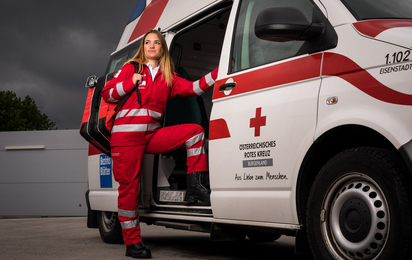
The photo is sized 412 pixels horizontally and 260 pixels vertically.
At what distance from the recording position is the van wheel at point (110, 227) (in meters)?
5.73

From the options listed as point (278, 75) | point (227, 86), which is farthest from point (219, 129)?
point (278, 75)

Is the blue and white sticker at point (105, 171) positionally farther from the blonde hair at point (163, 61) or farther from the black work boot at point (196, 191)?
the black work boot at point (196, 191)

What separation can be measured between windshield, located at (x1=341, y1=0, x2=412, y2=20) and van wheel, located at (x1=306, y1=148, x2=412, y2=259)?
86cm

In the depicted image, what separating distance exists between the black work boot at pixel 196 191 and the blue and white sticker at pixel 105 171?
4.93 feet

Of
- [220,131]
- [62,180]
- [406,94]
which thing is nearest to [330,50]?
[406,94]

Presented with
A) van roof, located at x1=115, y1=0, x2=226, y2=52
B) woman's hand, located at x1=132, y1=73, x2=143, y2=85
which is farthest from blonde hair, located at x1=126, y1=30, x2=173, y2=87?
van roof, located at x1=115, y1=0, x2=226, y2=52

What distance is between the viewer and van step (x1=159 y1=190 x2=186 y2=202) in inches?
179

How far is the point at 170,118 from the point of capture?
559cm

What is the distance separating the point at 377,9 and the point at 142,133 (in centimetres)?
244

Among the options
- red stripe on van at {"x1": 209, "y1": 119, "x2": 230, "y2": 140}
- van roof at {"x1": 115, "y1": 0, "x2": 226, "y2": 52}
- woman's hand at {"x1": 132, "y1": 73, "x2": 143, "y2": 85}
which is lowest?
red stripe on van at {"x1": 209, "y1": 119, "x2": 230, "y2": 140}

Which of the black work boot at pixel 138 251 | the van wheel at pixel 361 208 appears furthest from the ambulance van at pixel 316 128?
the black work boot at pixel 138 251

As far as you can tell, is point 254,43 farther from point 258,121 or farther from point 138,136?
point 138,136

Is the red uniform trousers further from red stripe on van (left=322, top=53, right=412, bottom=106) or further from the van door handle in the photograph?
red stripe on van (left=322, top=53, right=412, bottom=106)

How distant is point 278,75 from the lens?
3244 mm
